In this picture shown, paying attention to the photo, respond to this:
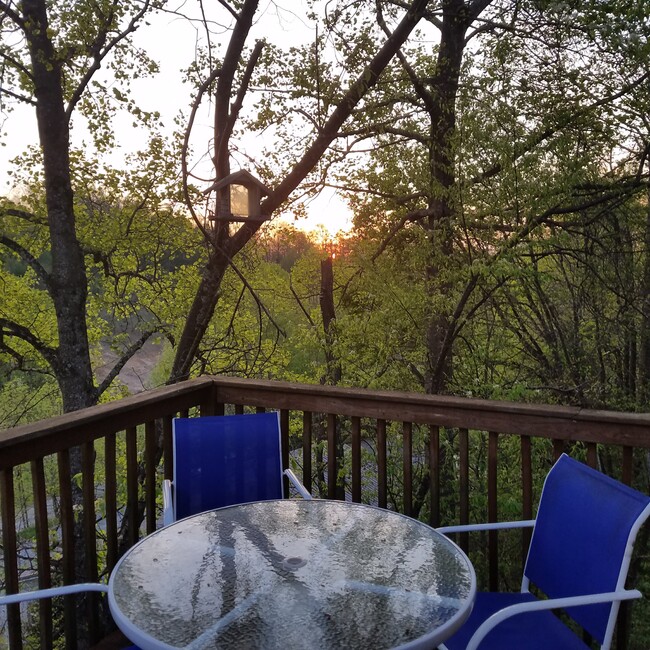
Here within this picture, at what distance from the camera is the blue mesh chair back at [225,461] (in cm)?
Result: 237

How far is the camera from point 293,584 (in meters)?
1.44

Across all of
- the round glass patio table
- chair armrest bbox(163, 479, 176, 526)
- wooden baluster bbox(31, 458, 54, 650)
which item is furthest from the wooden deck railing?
the round glass patio table

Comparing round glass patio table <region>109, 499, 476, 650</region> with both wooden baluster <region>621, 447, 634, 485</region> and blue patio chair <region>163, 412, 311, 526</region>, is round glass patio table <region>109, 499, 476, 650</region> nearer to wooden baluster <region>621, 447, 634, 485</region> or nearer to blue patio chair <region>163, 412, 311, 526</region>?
blue patio chair <region>163, 412, 311, 526</region>

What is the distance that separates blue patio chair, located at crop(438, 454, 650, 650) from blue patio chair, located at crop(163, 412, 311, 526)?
85 cm

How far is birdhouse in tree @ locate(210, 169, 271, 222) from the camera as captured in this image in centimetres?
384

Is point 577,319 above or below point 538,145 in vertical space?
below

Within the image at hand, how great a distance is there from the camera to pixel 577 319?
246 inches


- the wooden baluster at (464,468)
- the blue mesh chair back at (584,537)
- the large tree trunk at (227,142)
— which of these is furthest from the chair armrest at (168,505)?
the large tree trunk at (227,142)

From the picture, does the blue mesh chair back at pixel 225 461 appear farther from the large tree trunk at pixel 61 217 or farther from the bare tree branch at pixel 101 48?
the large tree trunk at pixel 61 217

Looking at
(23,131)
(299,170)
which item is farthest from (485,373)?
(23,131)

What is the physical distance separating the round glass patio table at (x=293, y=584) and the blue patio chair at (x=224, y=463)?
0.50 meters

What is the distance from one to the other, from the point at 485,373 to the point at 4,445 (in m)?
4.56

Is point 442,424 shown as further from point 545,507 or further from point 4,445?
point 4,445

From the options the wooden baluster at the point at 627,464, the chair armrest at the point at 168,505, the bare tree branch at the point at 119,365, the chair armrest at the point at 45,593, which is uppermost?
the wooden baluster at the point at 627,464
